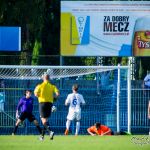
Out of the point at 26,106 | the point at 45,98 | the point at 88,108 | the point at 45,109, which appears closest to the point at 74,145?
the point at 45,109

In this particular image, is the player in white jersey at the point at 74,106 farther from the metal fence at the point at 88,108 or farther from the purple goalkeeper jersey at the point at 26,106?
the purple goalkeeper jersey at the point at 26,106

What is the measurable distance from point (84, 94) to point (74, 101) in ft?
10.2

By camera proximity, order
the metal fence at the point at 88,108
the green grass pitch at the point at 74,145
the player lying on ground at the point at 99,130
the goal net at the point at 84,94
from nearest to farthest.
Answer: the green grass pitch at the point at 74,145 → the player lying on ground at the point at 99,130 → the goal net at the point at 84,94 → the metal fence at the point at 88,108

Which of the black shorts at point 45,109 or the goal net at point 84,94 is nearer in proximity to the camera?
the black shorts at point 45,109

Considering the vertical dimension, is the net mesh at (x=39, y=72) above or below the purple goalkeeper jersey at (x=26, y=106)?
above

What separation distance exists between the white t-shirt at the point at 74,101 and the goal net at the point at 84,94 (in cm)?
168

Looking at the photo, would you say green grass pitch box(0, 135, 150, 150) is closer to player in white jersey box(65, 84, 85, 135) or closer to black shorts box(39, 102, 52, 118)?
black shorts box(39, 102, 52, 118)

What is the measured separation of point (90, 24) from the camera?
35312mm

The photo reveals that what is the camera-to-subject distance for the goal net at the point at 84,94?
3020 centimetres

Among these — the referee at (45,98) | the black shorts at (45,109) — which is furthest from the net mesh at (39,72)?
the black shorts at (45,109)

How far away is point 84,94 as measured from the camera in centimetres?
3142

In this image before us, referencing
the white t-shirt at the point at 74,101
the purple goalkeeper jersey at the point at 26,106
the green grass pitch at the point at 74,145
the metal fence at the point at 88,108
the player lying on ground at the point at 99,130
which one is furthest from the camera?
the metal fence at the point at 88,108

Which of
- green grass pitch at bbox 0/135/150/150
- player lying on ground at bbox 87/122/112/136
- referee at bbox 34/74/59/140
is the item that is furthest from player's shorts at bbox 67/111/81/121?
green grass pitch at bbox 0/135/150/150

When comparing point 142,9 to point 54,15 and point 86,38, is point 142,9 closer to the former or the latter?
point 86,38
